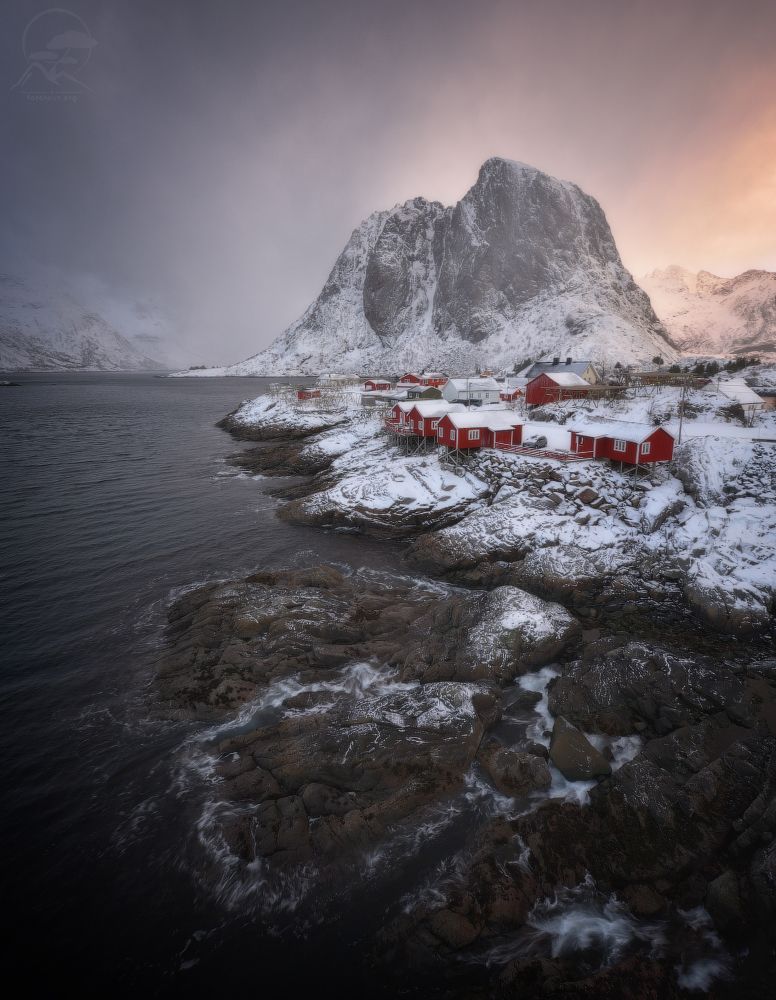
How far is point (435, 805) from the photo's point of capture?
11.9 m

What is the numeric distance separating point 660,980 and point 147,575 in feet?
81.7

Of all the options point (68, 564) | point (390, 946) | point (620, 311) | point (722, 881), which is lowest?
point (390, 946)

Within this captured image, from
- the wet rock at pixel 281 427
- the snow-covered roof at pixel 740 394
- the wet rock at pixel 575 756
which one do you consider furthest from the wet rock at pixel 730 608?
the wet rock at pixel 281 427

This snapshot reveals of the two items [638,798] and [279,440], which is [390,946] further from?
[279,440]

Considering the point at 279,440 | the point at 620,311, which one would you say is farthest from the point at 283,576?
the point at 620,311

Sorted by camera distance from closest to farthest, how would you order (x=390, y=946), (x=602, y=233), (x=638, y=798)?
(x=390, y=946) → (x=638, y=798) → (x=602, y=233)

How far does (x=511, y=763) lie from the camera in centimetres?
1260

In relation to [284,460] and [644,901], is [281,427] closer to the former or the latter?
[284,460]

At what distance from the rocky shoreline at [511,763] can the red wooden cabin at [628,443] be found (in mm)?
10110

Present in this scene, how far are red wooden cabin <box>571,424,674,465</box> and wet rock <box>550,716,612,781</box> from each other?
2294 centimetres

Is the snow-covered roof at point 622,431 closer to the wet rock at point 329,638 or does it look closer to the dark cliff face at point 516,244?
the wet rock at point 329,638

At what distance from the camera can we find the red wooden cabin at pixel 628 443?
30.0m

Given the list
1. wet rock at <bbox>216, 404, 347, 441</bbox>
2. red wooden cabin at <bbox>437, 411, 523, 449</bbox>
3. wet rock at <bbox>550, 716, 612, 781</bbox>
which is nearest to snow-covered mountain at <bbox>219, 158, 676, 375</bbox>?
wet rock at <bbox>216, 404, 347, 441</bbox>

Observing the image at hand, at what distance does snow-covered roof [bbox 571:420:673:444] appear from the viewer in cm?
2994
